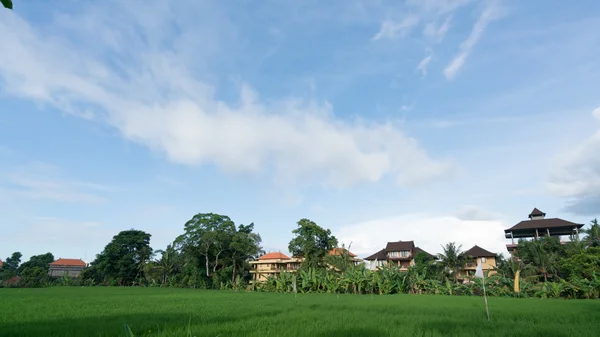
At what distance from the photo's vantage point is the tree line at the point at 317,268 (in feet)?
85.7

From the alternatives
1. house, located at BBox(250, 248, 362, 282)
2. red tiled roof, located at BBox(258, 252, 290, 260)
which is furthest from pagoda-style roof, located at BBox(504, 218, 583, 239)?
red tiled roof, located at BBox(258, 252, 290, 260)

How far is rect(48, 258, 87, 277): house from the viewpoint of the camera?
239ft

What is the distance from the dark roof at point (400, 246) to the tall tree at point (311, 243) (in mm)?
19742

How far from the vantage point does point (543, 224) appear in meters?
45.2

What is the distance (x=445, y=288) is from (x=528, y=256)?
47.5ft

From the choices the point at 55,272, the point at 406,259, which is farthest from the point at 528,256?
the point at 55,272

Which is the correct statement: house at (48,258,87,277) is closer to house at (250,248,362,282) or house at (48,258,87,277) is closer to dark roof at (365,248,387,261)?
house at (250,248,362,282)

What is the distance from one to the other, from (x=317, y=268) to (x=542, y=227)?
99.5ft

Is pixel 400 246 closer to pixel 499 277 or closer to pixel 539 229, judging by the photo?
pixel 539 229

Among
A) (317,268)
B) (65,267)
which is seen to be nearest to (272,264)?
(317,268)

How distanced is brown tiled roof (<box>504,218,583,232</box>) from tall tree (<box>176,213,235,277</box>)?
3825 cm

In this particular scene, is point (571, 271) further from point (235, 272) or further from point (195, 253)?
point (195, 253)

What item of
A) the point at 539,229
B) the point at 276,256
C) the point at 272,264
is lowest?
the point at 272,264

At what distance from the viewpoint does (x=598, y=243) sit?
30.8 metres
